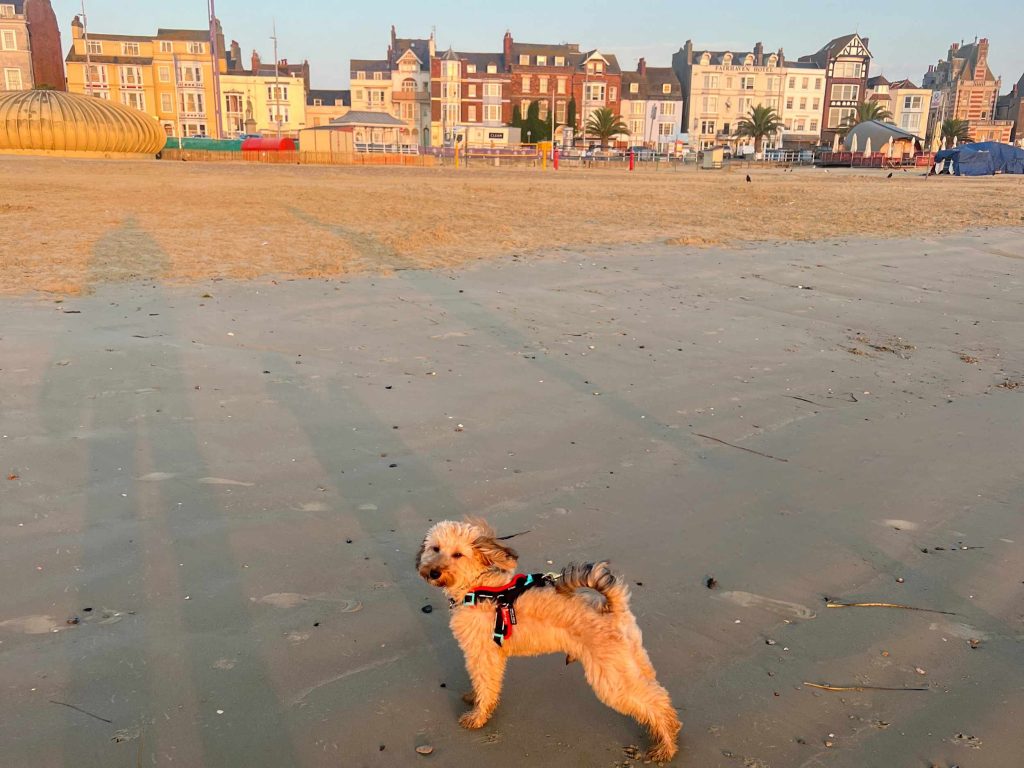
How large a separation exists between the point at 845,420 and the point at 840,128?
103 m

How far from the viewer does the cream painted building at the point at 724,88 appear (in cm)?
10075

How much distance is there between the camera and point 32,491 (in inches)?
200

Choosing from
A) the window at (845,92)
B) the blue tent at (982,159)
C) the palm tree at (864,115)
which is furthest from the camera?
the window at (845,92)

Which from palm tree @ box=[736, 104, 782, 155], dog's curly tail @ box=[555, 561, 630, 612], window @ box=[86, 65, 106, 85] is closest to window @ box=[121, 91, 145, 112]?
window @ box=[86, 65, 106, 85]

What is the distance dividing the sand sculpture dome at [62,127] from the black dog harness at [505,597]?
56.3 meters

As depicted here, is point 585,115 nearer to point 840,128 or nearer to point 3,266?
point 840,128

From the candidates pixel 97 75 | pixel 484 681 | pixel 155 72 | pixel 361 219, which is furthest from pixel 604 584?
pixel 97 75

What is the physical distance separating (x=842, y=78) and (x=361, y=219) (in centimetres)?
10551

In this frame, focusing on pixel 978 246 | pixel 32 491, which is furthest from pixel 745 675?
pixel 978 246

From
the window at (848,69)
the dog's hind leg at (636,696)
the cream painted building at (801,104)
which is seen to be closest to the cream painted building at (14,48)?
the cream painted building at (801,104)

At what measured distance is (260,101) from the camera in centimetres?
9881

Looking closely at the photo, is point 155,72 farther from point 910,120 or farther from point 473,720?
point 473,720

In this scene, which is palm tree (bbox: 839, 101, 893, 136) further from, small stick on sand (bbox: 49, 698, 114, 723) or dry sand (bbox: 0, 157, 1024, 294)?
small stick on sand (bbox: 49, 698, 114, 723)

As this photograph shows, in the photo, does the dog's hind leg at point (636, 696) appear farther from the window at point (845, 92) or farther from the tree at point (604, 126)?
the window at point (845, 92)
